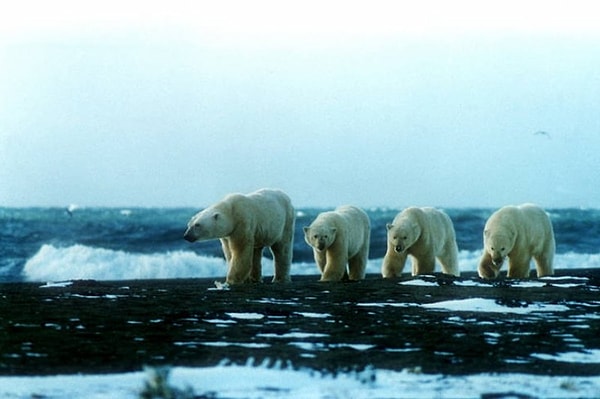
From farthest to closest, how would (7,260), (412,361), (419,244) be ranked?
(7,260) → (419,244) → (412,361)

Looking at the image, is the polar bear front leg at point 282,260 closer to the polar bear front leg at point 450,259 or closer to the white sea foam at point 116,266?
the polar bear front leg at point 450,259

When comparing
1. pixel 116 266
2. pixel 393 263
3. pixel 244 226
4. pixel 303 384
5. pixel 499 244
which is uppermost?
pixel 244 226

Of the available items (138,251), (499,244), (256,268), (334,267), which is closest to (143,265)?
(138,251)

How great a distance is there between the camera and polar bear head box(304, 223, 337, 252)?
41.9ft

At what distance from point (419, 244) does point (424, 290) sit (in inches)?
124

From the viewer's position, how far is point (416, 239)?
45.1ft

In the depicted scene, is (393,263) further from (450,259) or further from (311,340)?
(311,340)

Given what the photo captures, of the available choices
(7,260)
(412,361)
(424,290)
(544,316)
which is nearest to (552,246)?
(424,290)

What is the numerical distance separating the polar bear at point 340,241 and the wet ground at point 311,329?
1622mm

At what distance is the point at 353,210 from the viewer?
14.2 m

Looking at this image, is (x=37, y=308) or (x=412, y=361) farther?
(x=37, y=308)

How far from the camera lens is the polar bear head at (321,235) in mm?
12766

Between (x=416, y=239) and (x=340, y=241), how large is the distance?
3.82ft

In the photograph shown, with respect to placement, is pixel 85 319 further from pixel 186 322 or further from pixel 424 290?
pixel 424 290
